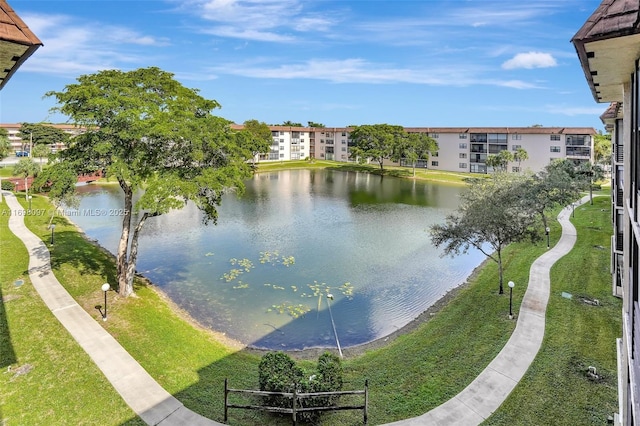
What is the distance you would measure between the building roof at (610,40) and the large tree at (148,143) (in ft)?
43.3


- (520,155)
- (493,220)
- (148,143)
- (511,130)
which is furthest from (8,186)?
(511,130)

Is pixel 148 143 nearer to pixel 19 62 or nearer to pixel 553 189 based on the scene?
pixel 19 62

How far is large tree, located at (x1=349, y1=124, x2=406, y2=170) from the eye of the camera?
71688 mm

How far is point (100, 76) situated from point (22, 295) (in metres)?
9.76

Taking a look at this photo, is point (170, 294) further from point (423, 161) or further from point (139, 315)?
point (423, 161)

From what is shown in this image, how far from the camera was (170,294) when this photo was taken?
64.5 ft

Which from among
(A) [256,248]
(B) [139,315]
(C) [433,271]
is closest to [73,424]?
(B) [139,315]

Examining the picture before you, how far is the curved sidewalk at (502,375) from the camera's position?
9.91 metres

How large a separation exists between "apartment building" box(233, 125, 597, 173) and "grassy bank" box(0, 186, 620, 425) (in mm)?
42963

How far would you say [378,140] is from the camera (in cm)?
7300

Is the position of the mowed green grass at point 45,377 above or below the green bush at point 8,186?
below

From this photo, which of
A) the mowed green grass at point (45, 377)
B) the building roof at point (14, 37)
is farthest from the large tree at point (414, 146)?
the building roof at point (14, 37)

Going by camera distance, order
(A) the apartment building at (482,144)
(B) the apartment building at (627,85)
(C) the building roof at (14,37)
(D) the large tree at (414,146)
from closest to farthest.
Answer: (C) the building roof at (14,37)
(B) the apartment building at (627,85)
(A) the apartment building at (482,144)
(D) the large tree at (414,146)

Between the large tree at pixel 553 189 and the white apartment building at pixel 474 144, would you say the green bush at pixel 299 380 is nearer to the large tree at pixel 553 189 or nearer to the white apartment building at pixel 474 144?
the large tree at pixel 553 189
